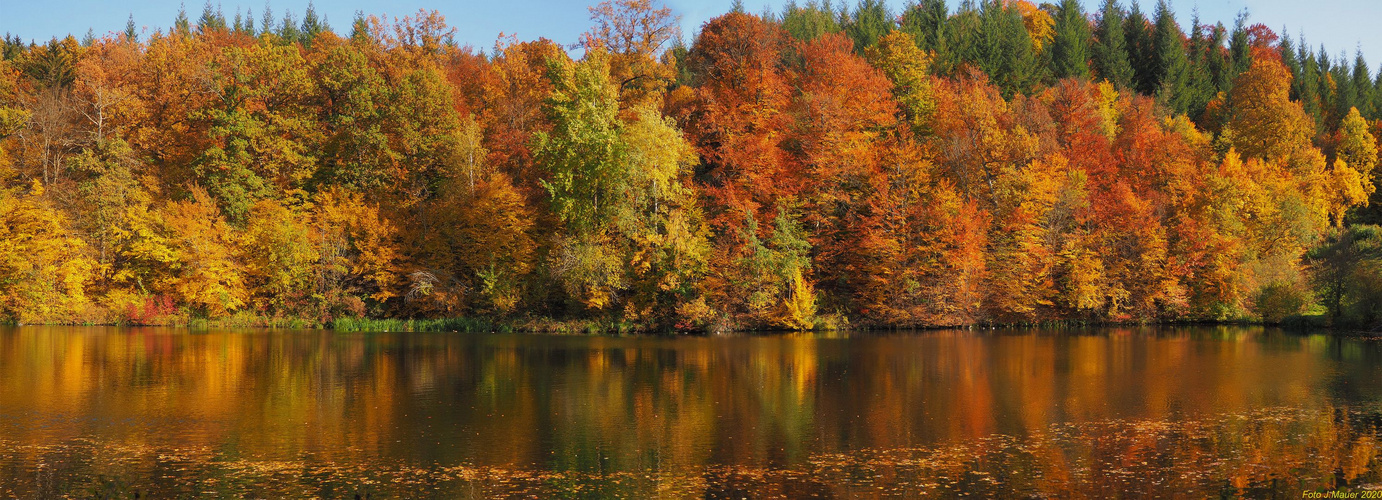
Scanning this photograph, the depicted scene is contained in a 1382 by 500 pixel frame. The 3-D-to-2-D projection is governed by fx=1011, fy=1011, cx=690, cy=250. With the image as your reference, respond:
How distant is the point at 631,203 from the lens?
5169 cm

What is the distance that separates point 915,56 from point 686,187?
24875 mm

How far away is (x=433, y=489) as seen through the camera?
1614 cm

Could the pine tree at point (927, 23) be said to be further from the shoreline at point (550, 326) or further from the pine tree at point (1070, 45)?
the shoreline at point (550, 326)

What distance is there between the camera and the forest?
51.7 metres

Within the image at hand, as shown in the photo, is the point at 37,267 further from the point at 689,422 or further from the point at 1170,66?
the point at 1170,66

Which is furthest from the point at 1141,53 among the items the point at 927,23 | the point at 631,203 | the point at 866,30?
the point at 631,203

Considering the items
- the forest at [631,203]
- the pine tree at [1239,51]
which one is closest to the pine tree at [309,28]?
the forest at [631,203]

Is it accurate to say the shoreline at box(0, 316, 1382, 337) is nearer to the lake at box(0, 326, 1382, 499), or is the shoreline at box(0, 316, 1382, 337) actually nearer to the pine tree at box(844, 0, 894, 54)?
the lake at box(0, 326, 1382, 499)

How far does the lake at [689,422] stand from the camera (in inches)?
657

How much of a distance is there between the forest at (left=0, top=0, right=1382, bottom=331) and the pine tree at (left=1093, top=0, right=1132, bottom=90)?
27.7 meters

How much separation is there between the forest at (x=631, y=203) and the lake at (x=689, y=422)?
13226mm

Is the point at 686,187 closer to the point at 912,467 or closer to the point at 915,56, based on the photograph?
the point at 915,56

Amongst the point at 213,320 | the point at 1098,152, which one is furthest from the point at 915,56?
the point at 213,320

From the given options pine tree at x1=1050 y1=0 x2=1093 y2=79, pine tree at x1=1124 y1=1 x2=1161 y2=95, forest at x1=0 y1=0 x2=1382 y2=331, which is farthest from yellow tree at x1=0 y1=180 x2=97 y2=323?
pine tree at x1=1124 y1=1 x2=1161 y2=95
